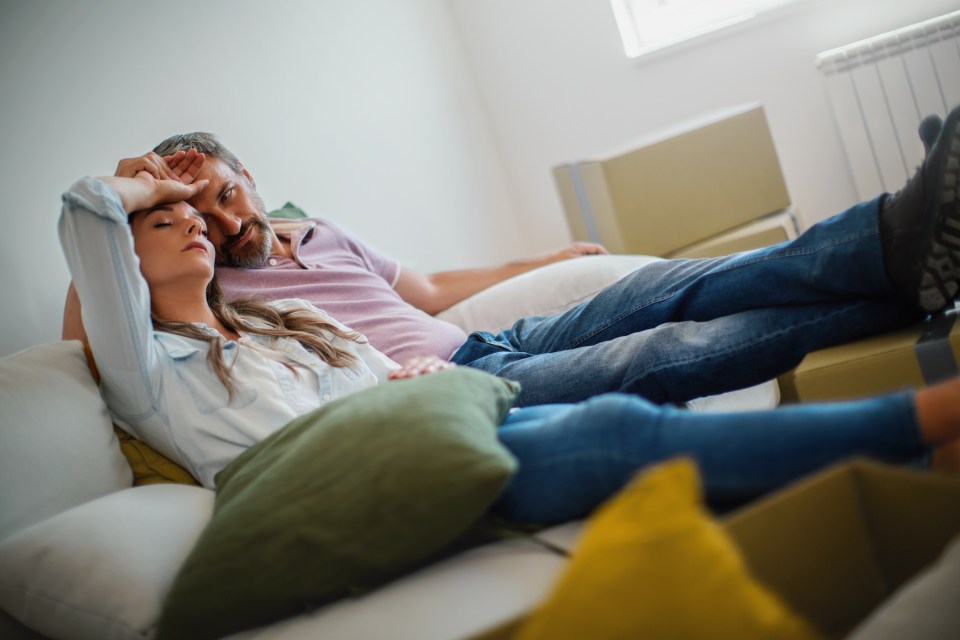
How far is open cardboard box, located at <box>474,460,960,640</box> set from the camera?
73cm

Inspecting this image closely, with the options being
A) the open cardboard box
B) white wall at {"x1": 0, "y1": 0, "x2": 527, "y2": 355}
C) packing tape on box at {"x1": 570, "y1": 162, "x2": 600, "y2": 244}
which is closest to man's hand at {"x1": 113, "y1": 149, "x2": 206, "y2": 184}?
white wall at {"x1": 0, "y1": 0, "x2": 527, "y2": 355}

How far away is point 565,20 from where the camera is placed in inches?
135

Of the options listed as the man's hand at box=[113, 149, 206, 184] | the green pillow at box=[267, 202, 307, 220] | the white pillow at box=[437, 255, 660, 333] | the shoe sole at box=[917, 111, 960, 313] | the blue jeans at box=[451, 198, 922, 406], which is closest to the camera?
the shoe sole at box=[917, 111, 960, 313]

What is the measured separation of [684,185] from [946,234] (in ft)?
4.52

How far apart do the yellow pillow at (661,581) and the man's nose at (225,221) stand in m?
1.26

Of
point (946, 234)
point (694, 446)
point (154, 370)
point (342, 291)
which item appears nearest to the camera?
point (694, 446)

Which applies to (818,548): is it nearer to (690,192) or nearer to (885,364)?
(885,364)

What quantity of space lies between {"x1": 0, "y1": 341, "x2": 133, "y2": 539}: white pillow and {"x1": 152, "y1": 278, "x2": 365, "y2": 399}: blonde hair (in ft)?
0.53

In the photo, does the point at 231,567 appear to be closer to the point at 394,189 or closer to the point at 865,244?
the point at 865,244

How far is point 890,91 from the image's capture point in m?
3.00

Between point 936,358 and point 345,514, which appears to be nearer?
point 345,514

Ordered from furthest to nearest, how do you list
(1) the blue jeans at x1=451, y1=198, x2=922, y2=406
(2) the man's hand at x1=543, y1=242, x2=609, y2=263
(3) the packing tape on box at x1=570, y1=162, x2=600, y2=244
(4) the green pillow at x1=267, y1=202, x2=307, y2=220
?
1. (3) the packing tape on box at x1=570, y1=162, x2=600, y2=244
2. (2) the man's hand at x1=543, y1=242, x2=609, y2=263
3. (4) the green pillow at x1=267, y1=202, x2=307, y2=220
4. (1) the blue jeans at x1=451, y1=198, x2=922, y2=406

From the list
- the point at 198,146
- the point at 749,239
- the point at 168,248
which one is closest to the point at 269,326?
the point at 168,248

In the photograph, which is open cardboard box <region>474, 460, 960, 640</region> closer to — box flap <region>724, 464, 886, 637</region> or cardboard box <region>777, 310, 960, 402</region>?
box flap <region>724, 464, 886, 637</region>
